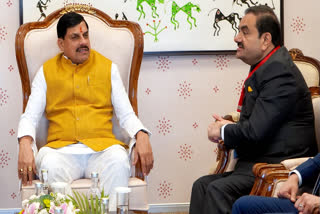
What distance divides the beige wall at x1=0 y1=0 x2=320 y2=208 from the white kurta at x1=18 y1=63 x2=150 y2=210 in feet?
2.80

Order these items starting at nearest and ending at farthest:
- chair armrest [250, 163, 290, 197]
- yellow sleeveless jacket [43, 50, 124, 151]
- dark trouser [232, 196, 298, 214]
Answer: dark trouser [232, 196, 298, 214] < chair armrest [250, 163, 290, 197] < yellow sleeveless jacket [43, 50, 124, 151]

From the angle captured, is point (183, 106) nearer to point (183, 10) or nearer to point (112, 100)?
point (183, 10)

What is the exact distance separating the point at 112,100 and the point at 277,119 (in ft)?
3.74

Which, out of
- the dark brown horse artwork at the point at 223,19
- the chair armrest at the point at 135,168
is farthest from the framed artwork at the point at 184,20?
the chair armrest at the point at 135,168

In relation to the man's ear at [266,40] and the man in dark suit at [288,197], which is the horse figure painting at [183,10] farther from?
the man in dark suit at [288,197]

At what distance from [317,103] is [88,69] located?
142cm

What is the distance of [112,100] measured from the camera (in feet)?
11.5

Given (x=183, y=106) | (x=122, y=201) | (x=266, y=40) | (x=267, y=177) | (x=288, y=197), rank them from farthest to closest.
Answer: (x=183, y=106) < (x=266, y=40) < (x=267, y=177) < (x=288, y=197) < (x=122, y=201)

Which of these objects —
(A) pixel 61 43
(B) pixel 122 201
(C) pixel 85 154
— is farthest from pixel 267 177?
(A) pixel 61 43

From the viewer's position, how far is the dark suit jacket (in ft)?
9.25

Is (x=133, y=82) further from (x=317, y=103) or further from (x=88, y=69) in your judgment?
(x=317, y=103)

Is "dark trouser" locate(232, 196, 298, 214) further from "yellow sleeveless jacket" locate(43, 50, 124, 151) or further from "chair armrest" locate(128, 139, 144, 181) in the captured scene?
"yellow sleeveless jacket" locate(43, 50, 124, 151)

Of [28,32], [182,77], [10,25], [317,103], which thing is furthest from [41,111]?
[317,103]

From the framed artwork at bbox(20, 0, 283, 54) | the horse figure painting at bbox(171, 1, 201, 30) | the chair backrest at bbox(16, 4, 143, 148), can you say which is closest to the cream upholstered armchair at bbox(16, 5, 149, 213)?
the chair backrest at bbox(16, 4, 143, 148)
